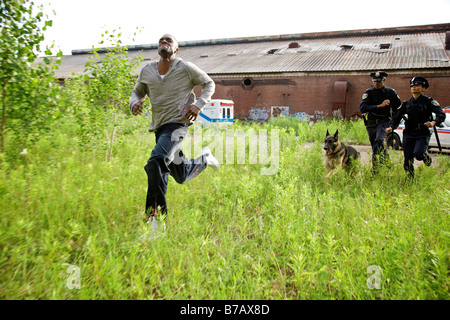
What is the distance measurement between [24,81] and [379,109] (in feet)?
20.5

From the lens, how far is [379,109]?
19.2ft

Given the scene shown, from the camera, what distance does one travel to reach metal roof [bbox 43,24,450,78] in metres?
19.7

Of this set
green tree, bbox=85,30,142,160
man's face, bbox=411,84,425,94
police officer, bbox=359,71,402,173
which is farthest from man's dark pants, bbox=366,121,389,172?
green tree, bbox=85,30,142,160

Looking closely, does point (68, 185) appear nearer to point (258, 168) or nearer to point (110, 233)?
point (110, 233)

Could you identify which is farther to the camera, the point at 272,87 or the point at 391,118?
the point at 272,87

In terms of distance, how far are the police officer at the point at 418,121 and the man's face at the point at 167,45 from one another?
451 cm

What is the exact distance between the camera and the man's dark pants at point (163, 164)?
10.5ft

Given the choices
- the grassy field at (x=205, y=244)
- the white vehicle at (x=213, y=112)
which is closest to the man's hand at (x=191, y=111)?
the grassy field at (x=205, y=244)

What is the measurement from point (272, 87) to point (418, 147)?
703 inches

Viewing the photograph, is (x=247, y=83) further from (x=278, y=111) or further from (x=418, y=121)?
(x=418, y=121)

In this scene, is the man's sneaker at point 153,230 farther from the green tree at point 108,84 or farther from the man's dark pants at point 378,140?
the man's dark pants at point 378,140
